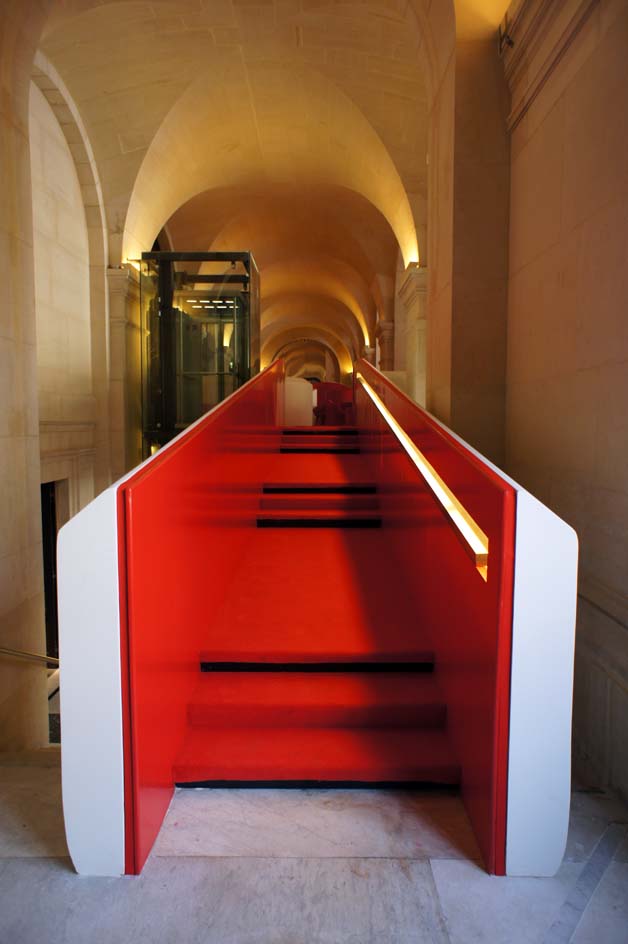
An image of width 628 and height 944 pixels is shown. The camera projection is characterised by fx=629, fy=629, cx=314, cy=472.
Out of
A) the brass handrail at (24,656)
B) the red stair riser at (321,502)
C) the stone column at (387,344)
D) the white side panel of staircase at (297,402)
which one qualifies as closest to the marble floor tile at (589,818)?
the red stair riser at (321,502)

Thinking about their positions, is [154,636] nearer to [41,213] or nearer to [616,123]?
[616,123]

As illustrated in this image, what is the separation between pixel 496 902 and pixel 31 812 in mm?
1602

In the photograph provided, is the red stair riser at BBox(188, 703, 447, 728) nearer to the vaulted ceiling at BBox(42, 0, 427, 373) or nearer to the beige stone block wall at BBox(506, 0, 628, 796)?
the beige stone block wall at BBox(506, 0, 628, 796)

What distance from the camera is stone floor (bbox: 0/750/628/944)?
1742 mm

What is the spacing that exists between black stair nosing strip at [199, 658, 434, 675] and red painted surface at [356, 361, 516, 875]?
13 cm

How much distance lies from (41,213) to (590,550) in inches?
283

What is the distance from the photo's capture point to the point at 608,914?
179 cm

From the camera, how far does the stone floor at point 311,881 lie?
5.72ft

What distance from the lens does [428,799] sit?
2.32 meters

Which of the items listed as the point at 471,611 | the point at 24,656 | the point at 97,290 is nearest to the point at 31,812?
the point at 471,611

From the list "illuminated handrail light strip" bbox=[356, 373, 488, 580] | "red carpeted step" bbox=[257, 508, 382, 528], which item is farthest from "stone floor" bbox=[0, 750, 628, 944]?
"red carpeted step" bbox=[257, 508, 382, 528]

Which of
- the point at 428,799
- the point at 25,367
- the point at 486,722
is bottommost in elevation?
the point at 428,799

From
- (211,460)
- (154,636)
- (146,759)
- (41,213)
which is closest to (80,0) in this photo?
(41,213)

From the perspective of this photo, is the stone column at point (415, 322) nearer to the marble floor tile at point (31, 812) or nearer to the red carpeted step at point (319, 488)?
the red carpeted step at point (319, 488)
